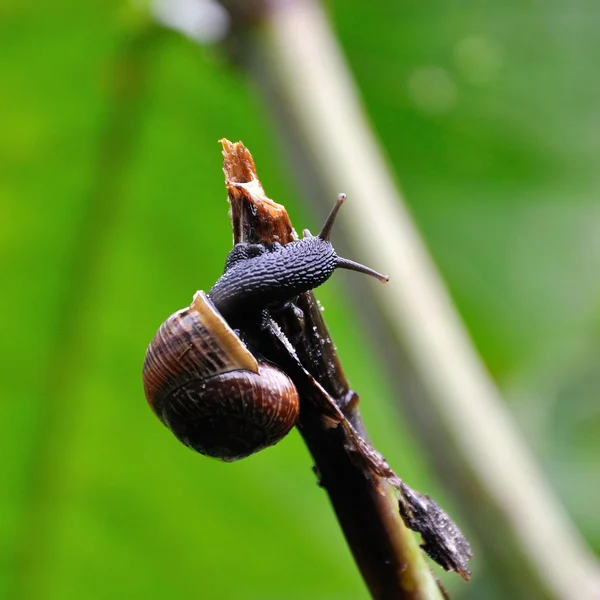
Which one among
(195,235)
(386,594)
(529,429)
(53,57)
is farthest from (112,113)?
(529,429)

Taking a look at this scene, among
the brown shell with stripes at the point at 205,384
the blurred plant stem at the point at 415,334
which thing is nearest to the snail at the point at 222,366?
the brown shell with stripes at the point at 205,384

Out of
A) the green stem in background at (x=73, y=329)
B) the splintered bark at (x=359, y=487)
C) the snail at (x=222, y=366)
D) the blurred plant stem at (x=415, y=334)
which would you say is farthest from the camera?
the green stem in background at (x=73, y=329)

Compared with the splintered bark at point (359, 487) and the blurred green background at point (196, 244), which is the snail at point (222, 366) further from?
the blurred green background at point (196, 244)

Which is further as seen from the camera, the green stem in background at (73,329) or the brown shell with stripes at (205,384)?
the green stem in background at (73,329)

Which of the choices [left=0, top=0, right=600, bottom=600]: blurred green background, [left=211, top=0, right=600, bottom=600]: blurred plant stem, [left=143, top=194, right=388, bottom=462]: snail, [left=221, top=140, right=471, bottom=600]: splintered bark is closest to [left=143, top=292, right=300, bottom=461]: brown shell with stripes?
[left=143, top=194, right=388, bottom=462]: snail

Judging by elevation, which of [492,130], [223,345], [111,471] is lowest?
[111,471]

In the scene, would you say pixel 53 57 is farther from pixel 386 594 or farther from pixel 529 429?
pixel 529 429
